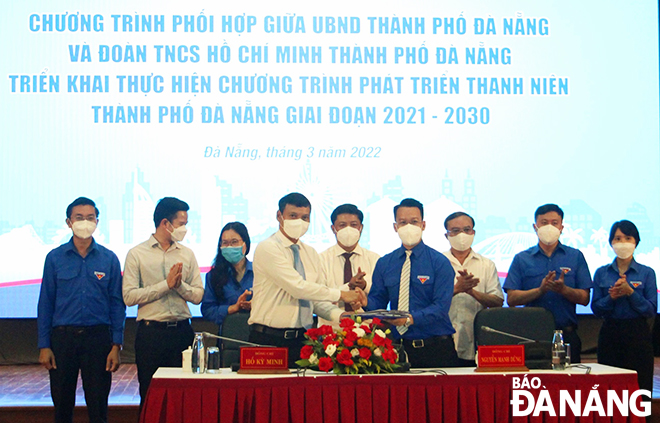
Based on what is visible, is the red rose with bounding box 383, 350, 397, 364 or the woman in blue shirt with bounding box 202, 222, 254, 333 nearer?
the red rose with bounding box 383, 350, 397, 364

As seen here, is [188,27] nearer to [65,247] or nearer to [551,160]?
[65,247]

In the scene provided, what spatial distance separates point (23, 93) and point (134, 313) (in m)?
1.94

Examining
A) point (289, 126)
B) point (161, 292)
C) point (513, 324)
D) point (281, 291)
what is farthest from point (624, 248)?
point (161, 292)

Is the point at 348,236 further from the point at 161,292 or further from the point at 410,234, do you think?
the point at 161,292

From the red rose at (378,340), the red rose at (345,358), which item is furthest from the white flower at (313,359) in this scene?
the red rose at (378,340)

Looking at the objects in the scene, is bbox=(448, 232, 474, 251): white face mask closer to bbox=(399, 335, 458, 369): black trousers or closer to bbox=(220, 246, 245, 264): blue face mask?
bbox=(399, 335, 458, 369): black trousers

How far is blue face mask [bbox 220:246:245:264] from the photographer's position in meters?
4.45

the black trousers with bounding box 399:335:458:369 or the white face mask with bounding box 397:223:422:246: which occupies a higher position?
the white face mask with bounding box 397:223:422:246

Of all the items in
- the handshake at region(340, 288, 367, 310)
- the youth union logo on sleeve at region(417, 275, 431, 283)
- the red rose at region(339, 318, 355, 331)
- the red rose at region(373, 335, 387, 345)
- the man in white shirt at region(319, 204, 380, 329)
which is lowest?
the red rose at region(373, 335, 387, 345)

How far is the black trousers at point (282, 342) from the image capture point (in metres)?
3.55

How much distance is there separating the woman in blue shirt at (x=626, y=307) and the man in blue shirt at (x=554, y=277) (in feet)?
0.53

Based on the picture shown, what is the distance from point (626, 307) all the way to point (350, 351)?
206cm

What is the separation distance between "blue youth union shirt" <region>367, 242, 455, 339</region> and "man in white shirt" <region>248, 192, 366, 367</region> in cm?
35

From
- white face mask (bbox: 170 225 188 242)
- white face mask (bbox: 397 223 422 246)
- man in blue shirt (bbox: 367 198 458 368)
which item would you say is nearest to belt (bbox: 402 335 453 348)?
man in blue shirt (bbox: 367 198 458 368)
